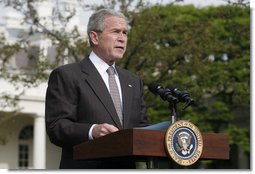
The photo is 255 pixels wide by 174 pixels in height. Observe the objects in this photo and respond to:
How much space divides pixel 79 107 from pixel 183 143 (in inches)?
25.1

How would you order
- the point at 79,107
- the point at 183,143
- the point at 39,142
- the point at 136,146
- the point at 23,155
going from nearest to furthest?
the point at 136,146
the point at 183,143
the point at 79,107
the point at 39,142
the point at 23,155


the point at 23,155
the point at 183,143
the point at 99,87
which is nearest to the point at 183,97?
the point at 183,143

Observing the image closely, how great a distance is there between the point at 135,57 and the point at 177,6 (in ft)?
50.4

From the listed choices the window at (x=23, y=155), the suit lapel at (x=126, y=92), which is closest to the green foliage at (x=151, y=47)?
the suit lapel at (x=126, y=92)

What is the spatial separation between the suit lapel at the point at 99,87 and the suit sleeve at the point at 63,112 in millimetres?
78

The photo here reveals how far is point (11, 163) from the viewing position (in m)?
36.5

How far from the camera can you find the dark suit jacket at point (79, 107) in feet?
10.9

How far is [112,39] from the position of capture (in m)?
3.50

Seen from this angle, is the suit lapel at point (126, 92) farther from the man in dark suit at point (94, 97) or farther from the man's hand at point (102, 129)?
the man's hand at point (102, 129)

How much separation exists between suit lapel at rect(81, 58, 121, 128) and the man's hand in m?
0.22

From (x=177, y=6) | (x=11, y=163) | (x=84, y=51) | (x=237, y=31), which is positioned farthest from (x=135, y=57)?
(x=11, y=163)

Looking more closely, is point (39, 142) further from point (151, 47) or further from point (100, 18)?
point (100, 18)

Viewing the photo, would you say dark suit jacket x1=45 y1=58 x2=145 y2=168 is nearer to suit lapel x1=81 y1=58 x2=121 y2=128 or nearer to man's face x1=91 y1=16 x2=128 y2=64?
suit lapel x1=81 y1=58 x2=121 y2=128

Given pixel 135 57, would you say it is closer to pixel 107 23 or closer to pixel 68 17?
pixel 68 17
